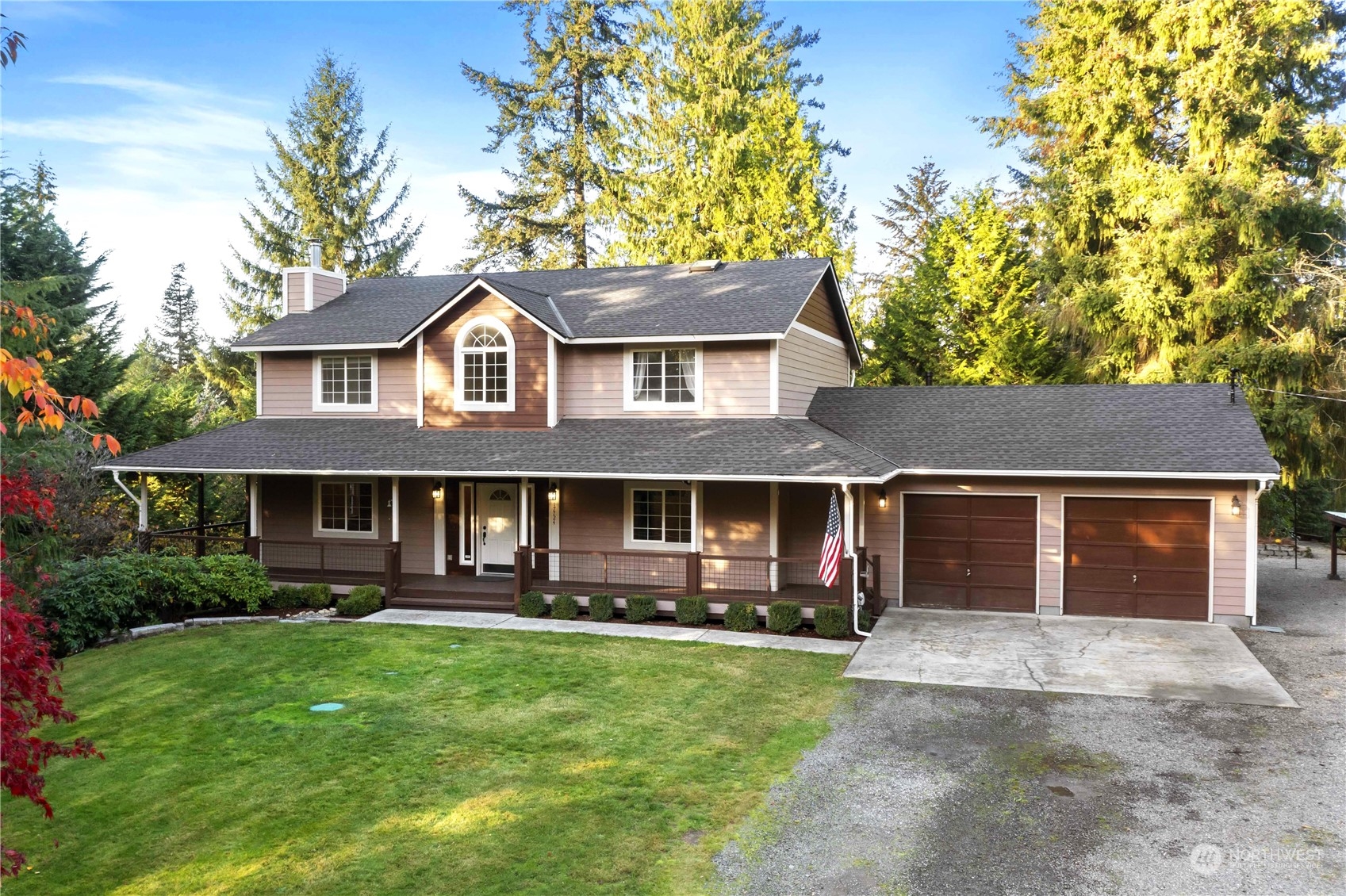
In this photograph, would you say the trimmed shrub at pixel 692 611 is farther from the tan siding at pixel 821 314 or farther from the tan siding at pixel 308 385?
the tan siding at pixel 308 385

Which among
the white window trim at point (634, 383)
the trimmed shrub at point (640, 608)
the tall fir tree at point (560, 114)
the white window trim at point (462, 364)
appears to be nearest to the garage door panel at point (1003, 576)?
the trimmed shrub at point (640, 608)

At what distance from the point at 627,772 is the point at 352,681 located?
15.9 ft

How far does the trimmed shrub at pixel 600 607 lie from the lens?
14914mm

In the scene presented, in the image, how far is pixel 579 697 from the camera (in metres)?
10.3

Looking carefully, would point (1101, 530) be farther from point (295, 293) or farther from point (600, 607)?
point (295, 293)

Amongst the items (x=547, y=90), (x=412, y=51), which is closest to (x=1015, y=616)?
(x=412, y=51)

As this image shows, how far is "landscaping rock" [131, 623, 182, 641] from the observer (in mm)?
14047

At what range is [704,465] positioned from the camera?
47.2ft

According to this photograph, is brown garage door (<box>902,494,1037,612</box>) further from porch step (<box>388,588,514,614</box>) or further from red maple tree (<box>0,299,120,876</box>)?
red maple tree (<box>0,299,120,876</box>)

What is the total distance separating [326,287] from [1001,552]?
16.6 metres

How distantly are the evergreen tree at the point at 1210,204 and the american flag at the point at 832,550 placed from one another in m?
13.1

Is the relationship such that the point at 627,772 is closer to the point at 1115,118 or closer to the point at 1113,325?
the point at 1113,325

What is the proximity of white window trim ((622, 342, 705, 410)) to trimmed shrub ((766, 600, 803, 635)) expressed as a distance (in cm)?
444

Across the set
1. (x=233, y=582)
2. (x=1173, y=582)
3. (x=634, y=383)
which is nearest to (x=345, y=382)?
(x=233, y=582)
